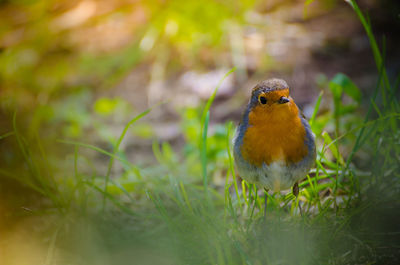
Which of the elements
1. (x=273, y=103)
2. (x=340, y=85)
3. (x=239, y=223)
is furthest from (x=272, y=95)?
(x=340, y=85)

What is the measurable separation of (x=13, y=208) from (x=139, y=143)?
125cm

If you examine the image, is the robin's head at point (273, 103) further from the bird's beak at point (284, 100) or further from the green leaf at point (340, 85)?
the green leaf at point (340, 85)

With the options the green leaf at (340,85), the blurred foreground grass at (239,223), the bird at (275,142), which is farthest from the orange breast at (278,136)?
the green leaf at (340,85)

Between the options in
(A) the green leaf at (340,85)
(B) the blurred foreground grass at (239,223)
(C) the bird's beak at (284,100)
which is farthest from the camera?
(A) the green leaf at (340,85)

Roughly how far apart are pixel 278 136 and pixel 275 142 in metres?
0.02

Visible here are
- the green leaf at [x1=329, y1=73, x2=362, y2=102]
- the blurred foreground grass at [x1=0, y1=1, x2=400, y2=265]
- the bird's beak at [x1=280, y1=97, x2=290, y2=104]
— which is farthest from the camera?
the green leaf at [x1=329, y1=73, x2=362, y2=102]

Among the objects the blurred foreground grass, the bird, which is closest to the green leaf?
the blurred foreground grass

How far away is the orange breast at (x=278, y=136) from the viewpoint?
129 cm

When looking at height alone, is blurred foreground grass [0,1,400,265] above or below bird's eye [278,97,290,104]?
below

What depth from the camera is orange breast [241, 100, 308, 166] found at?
1.29 metres

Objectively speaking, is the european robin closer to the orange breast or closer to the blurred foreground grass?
the orange breast

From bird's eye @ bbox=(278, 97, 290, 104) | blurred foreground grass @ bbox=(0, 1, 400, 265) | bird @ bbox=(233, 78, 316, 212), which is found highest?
bird's eye @ bbox=(278, 97, 290, 104)

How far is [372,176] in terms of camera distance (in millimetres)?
1595

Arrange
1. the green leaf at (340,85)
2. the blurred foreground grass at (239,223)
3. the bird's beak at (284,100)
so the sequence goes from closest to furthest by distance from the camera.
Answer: the bird's beak at (284,100) < the blurred foreground grass at (239,223) < the green leaf at (340,85)
